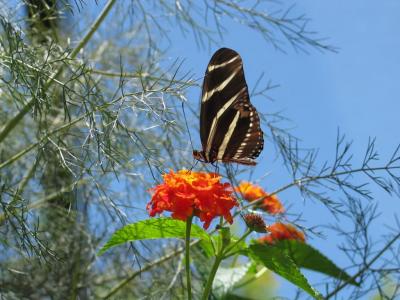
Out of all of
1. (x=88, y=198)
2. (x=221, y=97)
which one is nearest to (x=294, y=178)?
(x=221, y=97)

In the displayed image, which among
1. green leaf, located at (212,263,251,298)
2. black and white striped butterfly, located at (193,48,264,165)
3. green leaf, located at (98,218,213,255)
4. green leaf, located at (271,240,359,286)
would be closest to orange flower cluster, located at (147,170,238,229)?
green leaf, located at (98,218,213,255)

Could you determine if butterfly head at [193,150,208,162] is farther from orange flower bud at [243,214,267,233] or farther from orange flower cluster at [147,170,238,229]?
orange flower cluster at [147,170,238,229]

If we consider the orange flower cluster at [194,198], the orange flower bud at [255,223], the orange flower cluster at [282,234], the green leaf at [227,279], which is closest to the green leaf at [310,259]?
the orange flower cluster at [282,234]

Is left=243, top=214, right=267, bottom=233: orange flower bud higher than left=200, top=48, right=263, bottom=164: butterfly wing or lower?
lower

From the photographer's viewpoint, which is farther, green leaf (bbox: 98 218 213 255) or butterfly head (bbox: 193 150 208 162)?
butterfly head (bbox: 193 150 208 162)

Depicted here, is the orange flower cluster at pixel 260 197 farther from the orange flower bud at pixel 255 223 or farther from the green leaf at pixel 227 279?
the orange flower bud at pixel 255 223

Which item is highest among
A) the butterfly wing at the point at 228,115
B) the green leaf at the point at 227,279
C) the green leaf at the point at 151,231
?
the butterfly wing at the point at 228,115

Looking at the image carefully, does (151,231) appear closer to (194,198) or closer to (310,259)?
(194,198)

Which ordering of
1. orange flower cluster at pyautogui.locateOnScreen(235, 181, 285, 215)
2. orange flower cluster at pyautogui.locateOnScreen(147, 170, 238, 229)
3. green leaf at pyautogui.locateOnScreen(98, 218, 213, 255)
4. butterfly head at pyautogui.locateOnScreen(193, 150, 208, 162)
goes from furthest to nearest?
orange flower cluster at pyautogui.locateOnScreen(235, 181, 285, 215), butterfly head at pyautogui.locateOnScreen(193, 150, 208, 162), green leaf at pyautogui.locateOnScreen(98, 218, 213, 255), orange flower cluster at pyautogui.locateOnScreen(147, 170, 238, 229)
